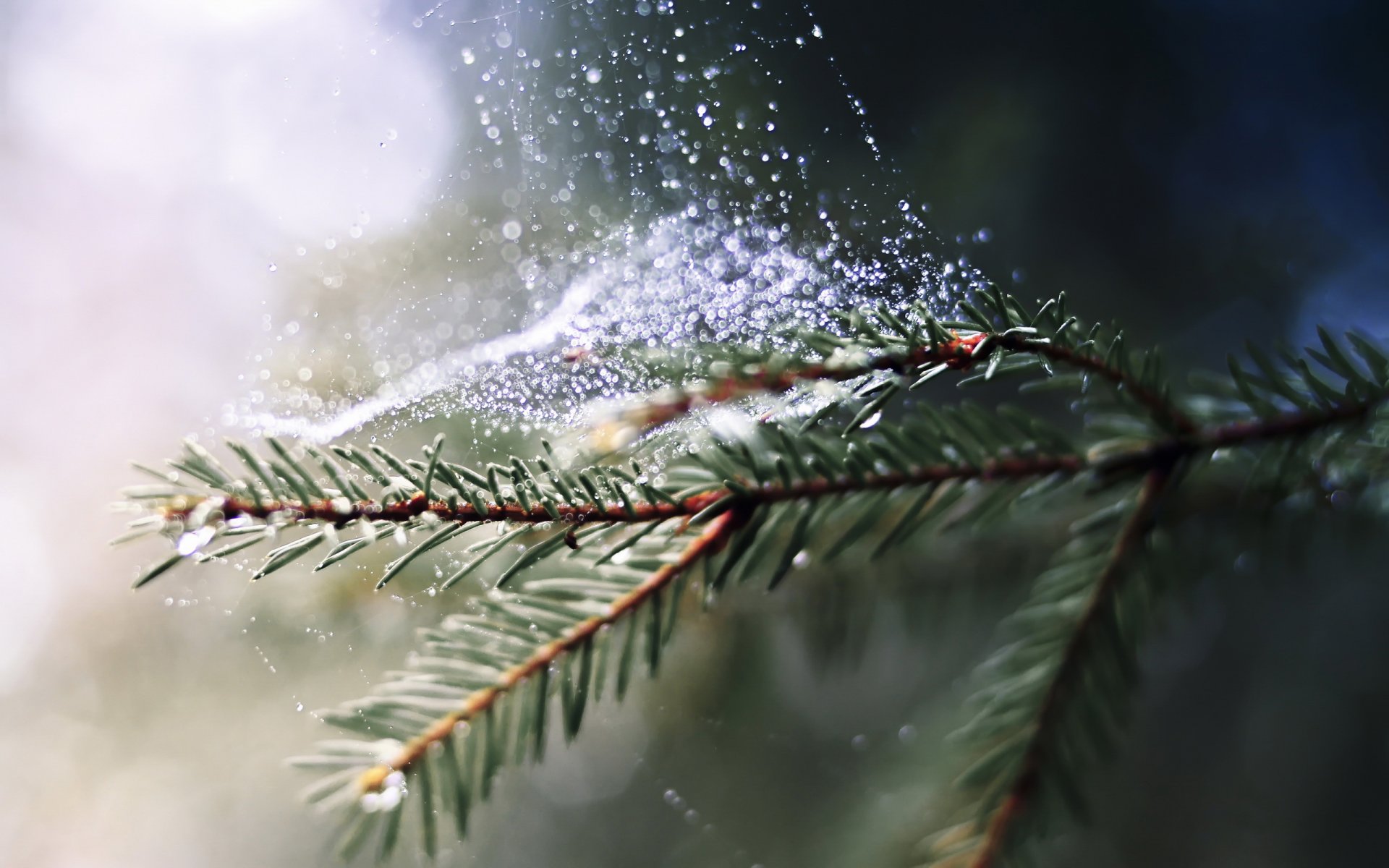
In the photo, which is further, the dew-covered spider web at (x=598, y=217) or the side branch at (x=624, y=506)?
the dew-covered spider web at (x=598, y=217)

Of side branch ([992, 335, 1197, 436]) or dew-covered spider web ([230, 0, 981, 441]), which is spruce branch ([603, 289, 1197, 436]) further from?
dew-covered spider web ([230, 0, 981, 441])

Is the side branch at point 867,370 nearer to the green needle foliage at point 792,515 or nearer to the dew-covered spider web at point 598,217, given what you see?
the green needle foliage at point 792,515

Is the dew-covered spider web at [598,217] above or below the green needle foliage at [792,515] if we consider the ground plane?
above

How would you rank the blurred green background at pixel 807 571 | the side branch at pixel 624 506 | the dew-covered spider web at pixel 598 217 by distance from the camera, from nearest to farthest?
the side branch at pixel 624 506
the dew-covered spider web at pixel 598 217
the blurred green background at pixel 807 571

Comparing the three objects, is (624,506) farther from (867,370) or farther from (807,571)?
(807,571)

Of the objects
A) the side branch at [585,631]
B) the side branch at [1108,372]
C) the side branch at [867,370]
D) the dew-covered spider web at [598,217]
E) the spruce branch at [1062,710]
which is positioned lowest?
the spruce branch at [1062,710]

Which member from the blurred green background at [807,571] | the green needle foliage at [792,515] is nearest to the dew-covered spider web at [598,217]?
the blurred green background at [807,571]

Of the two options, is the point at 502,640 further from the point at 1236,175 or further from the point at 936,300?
the point at 1236,175

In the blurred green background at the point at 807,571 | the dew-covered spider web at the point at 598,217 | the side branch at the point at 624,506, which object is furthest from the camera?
the blurred green background at the point at 807,571
